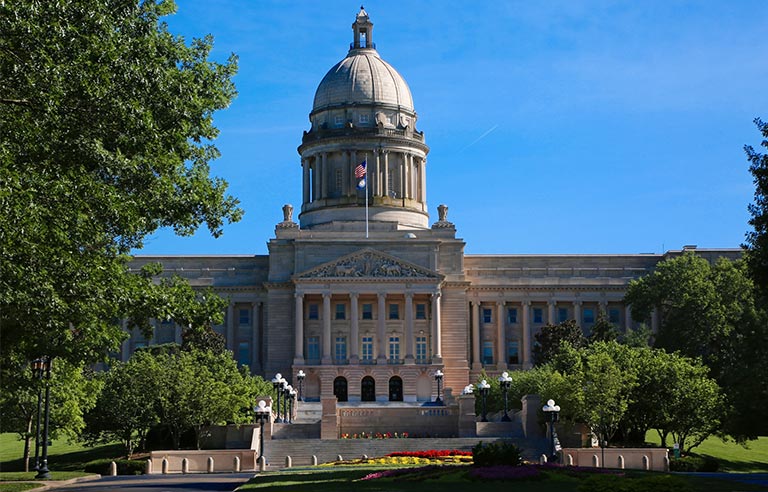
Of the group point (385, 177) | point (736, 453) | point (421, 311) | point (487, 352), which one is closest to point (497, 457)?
point (736, 453)

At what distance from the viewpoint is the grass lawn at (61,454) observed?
67250 mm

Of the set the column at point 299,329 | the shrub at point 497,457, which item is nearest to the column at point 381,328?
the column at point 299,329

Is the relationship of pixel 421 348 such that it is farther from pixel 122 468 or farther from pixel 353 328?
pixel 122 468

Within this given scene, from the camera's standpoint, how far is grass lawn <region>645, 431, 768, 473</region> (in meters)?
66.9

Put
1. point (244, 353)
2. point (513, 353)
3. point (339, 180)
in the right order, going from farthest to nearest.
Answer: point (339, 180) → point (513, 353) → point (244, 353)

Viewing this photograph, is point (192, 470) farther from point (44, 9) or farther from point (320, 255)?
point (320, 255)

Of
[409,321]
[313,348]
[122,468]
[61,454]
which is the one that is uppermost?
[409,321]

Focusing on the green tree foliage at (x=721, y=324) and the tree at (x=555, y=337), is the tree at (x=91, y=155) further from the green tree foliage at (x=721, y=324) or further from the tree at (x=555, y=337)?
the tree at (x=555, y=337)

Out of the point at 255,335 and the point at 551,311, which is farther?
the point at 551,311

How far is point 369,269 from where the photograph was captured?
112625 mm

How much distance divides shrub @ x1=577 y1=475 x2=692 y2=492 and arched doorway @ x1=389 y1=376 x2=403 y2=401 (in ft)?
A: 263

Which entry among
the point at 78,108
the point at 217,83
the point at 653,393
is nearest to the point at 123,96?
the point at 78,108

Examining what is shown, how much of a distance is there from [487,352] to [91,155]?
8845 cm

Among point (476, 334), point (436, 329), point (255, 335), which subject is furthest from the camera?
point (476, 334)
